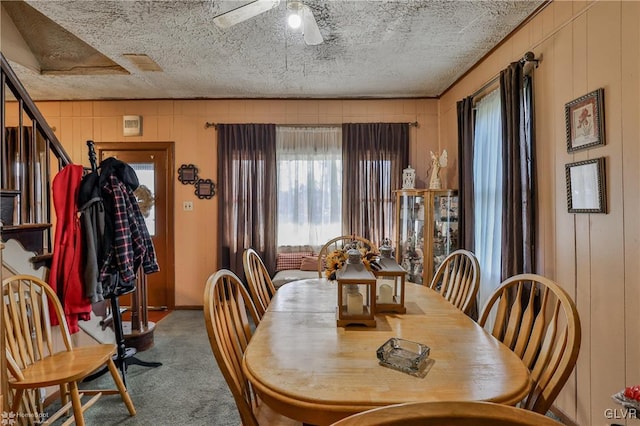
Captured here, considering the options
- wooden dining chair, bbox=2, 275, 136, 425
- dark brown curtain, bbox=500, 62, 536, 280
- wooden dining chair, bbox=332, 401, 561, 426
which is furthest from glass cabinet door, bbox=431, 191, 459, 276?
wooden dining chair, bbox=332, 401, 561, 426

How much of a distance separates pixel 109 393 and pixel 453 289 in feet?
7.51

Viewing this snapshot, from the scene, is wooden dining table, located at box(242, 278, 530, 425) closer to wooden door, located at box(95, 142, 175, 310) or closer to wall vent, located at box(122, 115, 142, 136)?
wooden door, located at box(95, 142, 175, 310)

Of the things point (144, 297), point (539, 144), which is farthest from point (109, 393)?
point (539, 144)

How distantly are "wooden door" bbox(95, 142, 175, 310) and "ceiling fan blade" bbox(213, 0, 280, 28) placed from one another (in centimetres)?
264

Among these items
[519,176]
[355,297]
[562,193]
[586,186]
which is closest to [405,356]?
[355,297]

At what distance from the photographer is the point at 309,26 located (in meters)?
1.98

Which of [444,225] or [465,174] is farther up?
[465,174]

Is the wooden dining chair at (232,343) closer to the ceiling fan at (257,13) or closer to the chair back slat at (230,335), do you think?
the chair back slat at (230,335)

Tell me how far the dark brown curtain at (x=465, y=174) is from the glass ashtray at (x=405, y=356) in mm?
2113

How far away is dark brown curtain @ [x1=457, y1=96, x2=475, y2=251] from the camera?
9.89 ft

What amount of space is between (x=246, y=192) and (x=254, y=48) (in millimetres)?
1696

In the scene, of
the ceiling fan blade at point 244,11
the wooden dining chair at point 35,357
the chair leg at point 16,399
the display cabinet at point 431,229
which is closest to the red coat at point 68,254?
the wooden dining chair at point 35,357

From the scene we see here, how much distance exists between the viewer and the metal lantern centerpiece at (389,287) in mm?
1489

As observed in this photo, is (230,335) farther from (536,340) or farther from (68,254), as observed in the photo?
(68,254)
